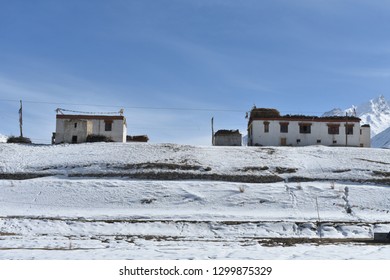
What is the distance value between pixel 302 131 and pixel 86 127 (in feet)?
90.1

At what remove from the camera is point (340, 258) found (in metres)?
15.3

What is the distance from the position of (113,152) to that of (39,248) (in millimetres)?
30790

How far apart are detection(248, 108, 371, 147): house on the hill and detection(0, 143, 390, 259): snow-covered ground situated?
1140 centimetres

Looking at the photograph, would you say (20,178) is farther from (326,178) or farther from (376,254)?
(376,254)

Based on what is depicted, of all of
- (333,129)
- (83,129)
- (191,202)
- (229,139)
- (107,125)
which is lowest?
(191,202)

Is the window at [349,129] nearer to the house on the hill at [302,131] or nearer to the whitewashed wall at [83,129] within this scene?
the house on the hill at [302,131]

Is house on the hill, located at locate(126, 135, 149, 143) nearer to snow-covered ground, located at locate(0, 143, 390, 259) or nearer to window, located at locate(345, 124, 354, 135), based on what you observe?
snow-covered ground, located at locate(0, 143, 390, 259)

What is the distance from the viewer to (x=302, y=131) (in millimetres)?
63781

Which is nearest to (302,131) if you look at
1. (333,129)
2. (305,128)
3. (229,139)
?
Answer: (305,128)

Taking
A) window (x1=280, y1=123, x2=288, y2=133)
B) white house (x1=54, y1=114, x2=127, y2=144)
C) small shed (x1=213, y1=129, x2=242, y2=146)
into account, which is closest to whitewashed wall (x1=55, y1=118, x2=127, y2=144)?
white house (x1=54, y1=114, x2=127, y2=144)

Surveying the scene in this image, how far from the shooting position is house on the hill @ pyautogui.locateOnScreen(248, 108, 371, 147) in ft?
208

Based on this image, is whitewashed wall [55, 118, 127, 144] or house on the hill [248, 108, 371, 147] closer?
whitewashed wall [55, 118, 127, 144]

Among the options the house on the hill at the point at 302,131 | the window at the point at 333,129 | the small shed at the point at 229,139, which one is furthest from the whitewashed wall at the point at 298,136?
the small shed at the point at 229,139

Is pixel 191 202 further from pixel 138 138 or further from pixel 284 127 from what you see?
pixel 138 138
